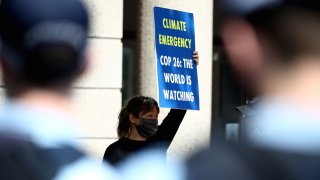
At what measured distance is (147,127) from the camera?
4543 millimetres

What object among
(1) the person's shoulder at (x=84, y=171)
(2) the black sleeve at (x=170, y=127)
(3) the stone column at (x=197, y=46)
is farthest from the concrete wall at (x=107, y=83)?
(1) the person's shoulder at (x=84, y=171)

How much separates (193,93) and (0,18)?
2919 mm

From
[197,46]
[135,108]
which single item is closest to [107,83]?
[197,46]

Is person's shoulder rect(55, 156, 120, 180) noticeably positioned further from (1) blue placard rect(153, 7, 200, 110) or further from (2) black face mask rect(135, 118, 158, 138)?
(2) black face mask rect(135, 118, 158, 138)

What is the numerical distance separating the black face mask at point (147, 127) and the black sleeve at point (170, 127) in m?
0.04

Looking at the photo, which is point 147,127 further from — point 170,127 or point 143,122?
point 170,127

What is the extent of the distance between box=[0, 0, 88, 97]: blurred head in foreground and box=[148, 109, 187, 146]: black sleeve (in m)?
3.02

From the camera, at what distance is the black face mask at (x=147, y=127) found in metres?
4.50

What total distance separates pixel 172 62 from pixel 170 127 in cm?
70

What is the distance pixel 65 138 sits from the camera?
1411 millimetres

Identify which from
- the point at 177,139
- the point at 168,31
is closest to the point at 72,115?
the point at 168,31

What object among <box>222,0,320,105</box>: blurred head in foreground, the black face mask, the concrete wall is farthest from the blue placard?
the concrete wall

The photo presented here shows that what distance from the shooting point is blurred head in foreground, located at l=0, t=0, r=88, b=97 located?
4.57ft

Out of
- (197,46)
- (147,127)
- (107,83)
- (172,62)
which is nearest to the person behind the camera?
(172,62)
